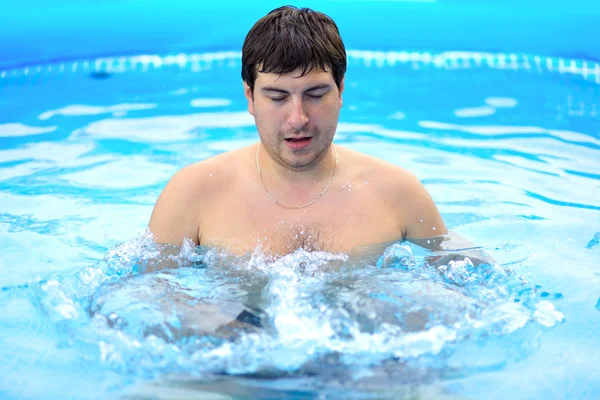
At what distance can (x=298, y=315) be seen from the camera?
2512mm

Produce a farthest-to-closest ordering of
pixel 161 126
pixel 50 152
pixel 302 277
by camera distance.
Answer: pixel 161 126, pixel 50 152, pixel 302 277

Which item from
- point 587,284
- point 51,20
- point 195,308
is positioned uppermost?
point 51,20

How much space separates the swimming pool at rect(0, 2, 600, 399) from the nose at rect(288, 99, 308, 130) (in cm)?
51

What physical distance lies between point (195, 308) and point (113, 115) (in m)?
3.70

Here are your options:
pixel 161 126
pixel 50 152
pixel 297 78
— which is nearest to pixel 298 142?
pixel 297 78

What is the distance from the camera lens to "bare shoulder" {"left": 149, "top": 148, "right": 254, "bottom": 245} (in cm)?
287

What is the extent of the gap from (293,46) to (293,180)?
56 cm

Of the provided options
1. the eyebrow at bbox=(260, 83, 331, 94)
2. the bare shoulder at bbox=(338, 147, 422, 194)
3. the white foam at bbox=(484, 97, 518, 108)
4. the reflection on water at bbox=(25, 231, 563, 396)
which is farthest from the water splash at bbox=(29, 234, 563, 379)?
the white foam at bbox=(484, 97, 518, 108)

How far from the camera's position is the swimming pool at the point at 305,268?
7.65ft

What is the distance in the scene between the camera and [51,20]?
6.98 meters

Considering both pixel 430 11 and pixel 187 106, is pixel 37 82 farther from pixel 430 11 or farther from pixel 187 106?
pixel 430 11

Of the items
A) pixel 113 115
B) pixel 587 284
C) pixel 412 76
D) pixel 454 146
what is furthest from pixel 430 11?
pixel 587 284

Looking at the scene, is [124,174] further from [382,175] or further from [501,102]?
[501,102]

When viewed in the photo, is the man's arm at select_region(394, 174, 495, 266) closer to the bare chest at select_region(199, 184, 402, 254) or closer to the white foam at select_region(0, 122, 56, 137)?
the bare chest at select_region(199, 184, 402, 254)
